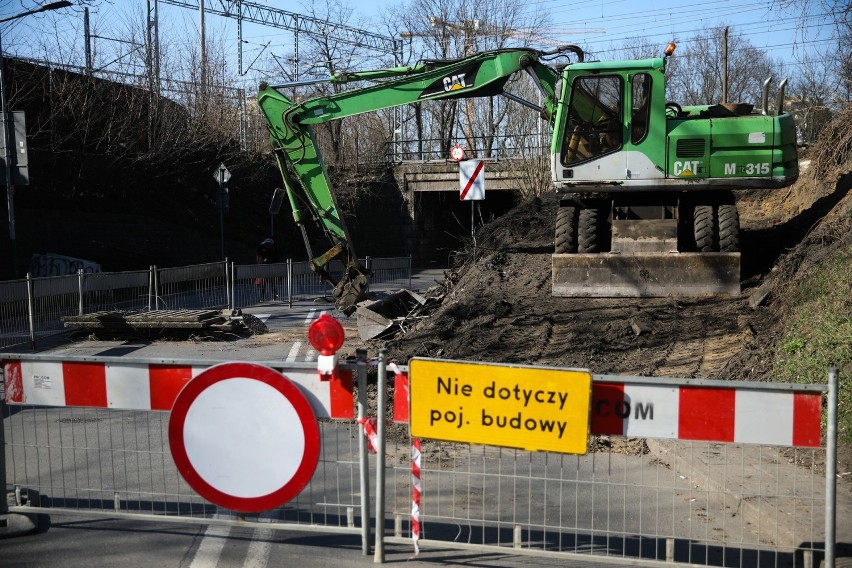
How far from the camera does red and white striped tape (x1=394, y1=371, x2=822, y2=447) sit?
4.76m

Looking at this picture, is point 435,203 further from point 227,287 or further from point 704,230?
point 704,230

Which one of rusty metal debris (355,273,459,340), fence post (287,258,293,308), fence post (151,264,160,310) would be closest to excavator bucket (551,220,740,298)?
rusty metal debris (355,273,459,340)

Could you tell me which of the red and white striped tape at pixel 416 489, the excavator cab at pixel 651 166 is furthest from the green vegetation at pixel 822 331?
the red and white striped tape at pixel 416 489

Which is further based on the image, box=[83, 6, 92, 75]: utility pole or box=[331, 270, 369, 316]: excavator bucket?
box=[83, 6, 92, 75]: utility pole

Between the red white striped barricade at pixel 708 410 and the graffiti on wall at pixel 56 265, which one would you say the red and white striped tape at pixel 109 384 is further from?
the graffiti on wall at pixel 56 265

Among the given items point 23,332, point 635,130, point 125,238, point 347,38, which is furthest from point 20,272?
point 347,38

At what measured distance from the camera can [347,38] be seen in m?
47.2

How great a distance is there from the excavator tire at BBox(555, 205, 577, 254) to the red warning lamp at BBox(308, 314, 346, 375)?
1030cm

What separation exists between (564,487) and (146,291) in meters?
13.1

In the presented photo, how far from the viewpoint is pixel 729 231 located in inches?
562

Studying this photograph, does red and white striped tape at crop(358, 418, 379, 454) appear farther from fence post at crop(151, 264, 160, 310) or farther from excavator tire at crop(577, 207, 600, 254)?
fence post at crop(151, 264, 160, 310)

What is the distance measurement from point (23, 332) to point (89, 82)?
15.0 metres

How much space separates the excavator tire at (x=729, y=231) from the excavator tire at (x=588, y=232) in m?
2.03

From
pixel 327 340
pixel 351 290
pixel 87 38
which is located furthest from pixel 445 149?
pixel 327 340
